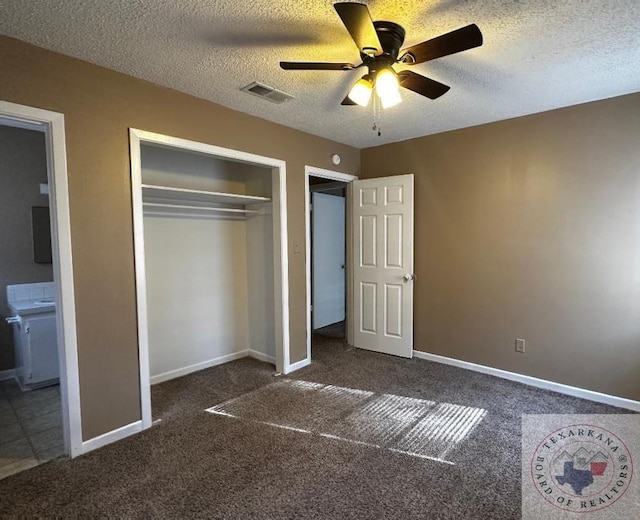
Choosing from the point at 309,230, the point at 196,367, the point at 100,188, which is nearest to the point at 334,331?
the point at 309,230

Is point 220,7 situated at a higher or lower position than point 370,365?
higher

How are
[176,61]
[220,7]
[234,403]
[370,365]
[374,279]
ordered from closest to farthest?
[220,7], [176,61], [234,403], [370,365], [374,279]

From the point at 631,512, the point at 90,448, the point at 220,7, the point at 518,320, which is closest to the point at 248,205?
the point at 220,7

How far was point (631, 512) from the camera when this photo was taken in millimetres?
1755

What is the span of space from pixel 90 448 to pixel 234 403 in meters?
1.03

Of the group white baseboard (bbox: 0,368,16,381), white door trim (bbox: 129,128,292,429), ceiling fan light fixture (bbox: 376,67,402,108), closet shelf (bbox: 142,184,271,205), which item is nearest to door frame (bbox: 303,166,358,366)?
white door trim (bbox: 129,128,292,429)

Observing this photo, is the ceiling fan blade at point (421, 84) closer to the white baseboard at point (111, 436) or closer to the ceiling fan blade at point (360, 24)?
the ceiling fan blade at point (360, 24)

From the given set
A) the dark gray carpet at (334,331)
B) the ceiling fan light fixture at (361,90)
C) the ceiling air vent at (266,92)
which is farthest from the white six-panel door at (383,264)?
A: the ceiling fan light fixture at (361,90)

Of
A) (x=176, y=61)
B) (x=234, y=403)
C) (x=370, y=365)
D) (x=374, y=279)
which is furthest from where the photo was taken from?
(x=374, y=279)

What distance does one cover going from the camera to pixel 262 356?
4.01 m

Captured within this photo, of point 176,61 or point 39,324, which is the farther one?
point 39,324

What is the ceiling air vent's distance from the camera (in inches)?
102

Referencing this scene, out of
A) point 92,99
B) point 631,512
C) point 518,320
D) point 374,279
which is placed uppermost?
point 92,99

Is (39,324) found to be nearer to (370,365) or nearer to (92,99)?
(92,99)
